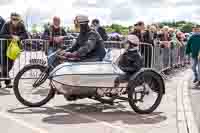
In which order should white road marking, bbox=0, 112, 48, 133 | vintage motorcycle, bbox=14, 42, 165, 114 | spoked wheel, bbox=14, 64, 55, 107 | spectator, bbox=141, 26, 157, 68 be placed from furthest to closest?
spectator, bbox=141, 26, 157, 68
spoked wheel, bbox=14, 64, 55, 107
vintage motorcycle, bbox=14, 42, 165, 114
white road marking, bbox=0, 112, 48, 133

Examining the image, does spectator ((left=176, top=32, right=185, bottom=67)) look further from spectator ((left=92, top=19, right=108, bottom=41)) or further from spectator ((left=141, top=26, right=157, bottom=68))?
spectator ((left=92, top=19, right=108, bottom=41))

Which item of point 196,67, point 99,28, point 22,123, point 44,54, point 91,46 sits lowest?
point 22,123

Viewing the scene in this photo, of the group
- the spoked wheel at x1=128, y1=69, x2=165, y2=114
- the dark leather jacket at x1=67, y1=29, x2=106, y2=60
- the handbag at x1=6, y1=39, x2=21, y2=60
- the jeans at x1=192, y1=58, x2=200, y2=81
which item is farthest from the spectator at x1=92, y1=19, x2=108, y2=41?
the spoked wheel at x1=128, y1=69, x2=165, y2=114

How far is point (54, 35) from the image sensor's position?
12836 mm

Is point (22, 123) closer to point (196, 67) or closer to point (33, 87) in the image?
point (33, 87)

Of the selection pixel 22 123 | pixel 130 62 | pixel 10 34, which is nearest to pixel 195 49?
pixel 10 34

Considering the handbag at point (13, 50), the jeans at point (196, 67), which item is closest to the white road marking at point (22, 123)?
the handbag at point (13, 50)

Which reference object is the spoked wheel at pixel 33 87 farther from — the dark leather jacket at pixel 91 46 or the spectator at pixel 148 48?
the spectator at pixel 148 48

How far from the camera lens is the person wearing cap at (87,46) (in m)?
9.30

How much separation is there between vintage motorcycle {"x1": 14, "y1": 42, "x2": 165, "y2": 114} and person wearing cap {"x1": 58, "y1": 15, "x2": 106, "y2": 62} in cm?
17

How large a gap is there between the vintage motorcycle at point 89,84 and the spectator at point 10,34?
2.58 metres

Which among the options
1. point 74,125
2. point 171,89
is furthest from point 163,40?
point 74,125

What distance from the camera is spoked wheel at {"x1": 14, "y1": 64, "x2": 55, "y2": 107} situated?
31.2 feet

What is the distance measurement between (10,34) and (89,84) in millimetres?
4009
